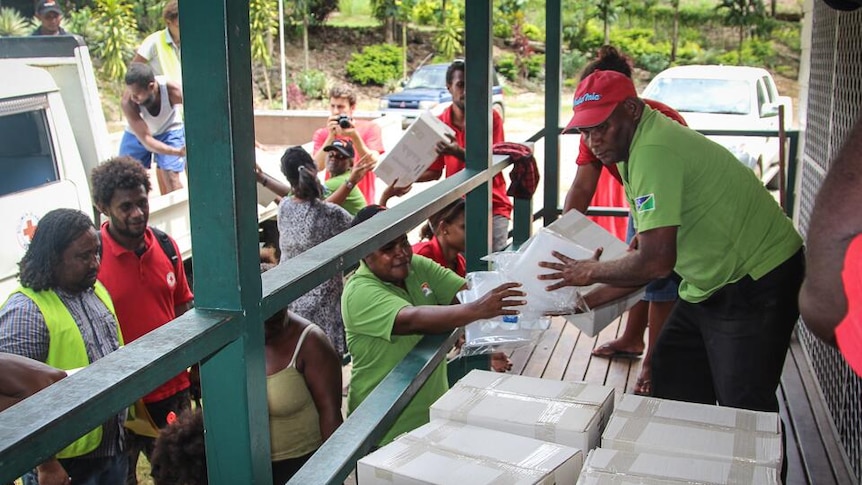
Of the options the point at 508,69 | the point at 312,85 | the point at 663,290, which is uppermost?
the point at 508,69

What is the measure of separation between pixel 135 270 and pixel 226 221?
2.21 meters

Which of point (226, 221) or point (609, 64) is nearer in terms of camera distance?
point (226, 221)

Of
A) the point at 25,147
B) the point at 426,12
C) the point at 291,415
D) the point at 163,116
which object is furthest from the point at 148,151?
the point at 426,12

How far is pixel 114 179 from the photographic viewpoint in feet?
12.8

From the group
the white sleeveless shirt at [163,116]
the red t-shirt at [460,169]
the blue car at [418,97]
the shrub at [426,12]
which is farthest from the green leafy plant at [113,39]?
the red t-shirt at [460,169]

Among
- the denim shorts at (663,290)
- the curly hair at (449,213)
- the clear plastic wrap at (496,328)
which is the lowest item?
the denim shorts at (663,290)

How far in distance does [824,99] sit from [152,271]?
141 inches

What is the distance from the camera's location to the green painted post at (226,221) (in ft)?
5.66

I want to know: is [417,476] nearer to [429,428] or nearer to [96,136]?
[429,428]

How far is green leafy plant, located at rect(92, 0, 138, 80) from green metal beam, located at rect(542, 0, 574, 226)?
19.8 m

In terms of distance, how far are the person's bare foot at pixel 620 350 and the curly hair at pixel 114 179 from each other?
258 cm

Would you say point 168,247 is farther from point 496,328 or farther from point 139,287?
point 496,328

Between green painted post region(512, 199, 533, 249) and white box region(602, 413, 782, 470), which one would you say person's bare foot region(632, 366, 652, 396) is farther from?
white box region(602, 413, 782, 470)

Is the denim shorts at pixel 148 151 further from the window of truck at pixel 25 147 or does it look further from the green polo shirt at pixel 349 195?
the green polo shirt at pixel 349 195
